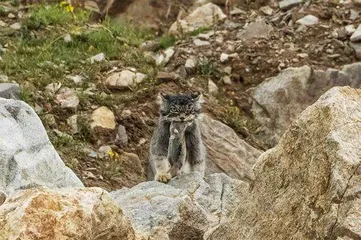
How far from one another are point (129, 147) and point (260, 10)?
298 inches

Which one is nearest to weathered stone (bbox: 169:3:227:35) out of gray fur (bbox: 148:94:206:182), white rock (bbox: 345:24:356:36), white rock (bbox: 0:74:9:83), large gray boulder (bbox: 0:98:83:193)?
white rock (bbox: 345:24:356:36)

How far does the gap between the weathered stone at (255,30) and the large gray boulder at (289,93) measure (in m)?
2.00

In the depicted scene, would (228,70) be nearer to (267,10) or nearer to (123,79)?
(123,79)

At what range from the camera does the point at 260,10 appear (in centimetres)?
2184

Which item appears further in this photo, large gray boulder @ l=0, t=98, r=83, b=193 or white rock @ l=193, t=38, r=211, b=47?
white rock @ l=193, t=38, r=211, b=47

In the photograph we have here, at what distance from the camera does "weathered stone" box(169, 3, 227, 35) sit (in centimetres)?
2105

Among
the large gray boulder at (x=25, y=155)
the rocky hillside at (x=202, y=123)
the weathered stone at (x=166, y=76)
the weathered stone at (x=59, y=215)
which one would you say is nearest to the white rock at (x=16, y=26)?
the rocky hillside at (x=202, y=123)

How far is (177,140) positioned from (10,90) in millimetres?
4283

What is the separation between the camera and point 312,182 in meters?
6.61

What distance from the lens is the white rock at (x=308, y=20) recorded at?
2042 cm

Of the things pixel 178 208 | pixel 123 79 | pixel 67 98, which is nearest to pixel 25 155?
pixel 178 208

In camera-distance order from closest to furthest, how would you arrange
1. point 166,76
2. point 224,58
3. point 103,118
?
point 103,118, point 166,76, point 224,58

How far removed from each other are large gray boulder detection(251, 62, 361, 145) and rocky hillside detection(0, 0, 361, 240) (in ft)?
0.11

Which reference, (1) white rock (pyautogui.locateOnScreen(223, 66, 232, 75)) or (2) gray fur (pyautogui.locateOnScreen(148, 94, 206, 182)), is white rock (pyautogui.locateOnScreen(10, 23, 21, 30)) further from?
(2) gray fur (pyautogui.locateOnScreen(148, 94, 206, 182))
